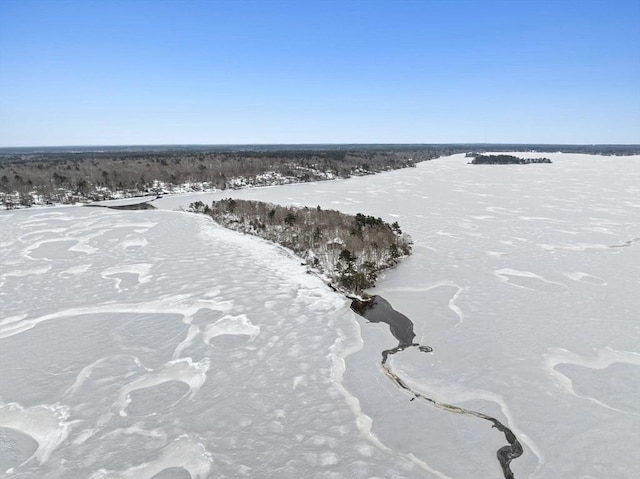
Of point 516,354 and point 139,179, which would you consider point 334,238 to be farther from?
point 139,179

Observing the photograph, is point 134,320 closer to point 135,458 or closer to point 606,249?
point 135,458

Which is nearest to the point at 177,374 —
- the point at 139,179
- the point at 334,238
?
the point at 334,238

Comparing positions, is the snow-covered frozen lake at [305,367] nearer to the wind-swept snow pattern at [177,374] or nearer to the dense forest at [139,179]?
the wind-swept snow pattern at [177,374]

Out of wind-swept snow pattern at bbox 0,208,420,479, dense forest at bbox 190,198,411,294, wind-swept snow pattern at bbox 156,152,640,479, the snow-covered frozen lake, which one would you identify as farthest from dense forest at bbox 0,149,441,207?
wind-swept snow pattern at bbox 156,152,640,479

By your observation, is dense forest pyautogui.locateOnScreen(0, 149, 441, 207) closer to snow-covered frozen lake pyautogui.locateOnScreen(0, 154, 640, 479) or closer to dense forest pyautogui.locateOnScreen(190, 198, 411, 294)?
dense forest pyautogui.locateOnScreen(190, 198, 411, 294)

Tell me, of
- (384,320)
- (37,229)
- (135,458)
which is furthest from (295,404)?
(37,229)

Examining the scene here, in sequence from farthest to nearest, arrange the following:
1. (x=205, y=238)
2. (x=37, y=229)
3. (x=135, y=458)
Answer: (x=37, y=229) → (x=205, y=238) → (x=135, y=458)

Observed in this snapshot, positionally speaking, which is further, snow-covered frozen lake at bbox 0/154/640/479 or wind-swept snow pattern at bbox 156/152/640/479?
wind-swept snow pattern at bbox 156/152/640/479
